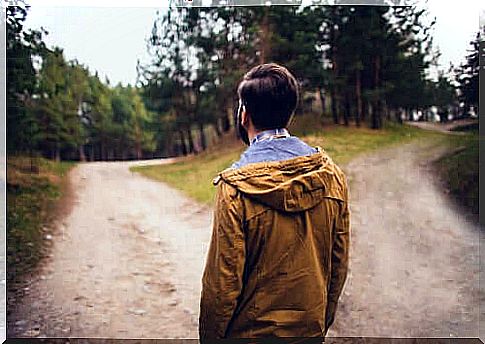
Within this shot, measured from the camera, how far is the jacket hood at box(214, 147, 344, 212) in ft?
4.30

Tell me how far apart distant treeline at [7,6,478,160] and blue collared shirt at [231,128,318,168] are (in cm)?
219

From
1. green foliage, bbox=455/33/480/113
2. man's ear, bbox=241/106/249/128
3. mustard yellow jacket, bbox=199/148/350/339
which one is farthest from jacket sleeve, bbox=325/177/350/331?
green foliage, bbox=455/33/480/113

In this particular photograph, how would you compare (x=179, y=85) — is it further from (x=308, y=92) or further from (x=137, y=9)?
(x=308, y=92)

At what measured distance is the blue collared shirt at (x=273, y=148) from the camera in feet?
4.53

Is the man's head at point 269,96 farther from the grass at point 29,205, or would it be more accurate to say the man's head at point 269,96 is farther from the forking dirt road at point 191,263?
the grass at point 29,205

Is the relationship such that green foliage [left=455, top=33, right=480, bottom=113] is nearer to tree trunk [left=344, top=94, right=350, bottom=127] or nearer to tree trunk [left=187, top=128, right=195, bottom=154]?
tree trunk [left=344, top=94, right=350, bottom=127]

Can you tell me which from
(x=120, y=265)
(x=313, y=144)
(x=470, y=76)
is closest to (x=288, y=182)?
(x=313, y=144)

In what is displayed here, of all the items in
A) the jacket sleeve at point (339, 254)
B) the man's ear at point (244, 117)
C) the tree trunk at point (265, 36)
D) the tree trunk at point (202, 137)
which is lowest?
the jacket sleeve at point (339, 254)

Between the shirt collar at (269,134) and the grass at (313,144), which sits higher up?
the shirt collar at (269,134)

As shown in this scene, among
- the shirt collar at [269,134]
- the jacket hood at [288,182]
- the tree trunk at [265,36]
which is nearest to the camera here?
the jacket hood at [288,182]


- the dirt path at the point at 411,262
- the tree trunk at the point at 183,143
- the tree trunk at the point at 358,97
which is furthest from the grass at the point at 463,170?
the tree trunk at the point at 183,143

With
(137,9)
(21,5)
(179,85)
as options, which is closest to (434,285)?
(179,85)

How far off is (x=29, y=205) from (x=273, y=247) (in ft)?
8.55

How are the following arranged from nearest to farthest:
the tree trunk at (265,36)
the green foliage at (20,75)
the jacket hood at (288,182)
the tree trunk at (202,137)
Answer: the jacket hood at (288,182)
the green foliage at (20,75)
the tree trunk at (265,36)
the tree trunk at (202,137)
